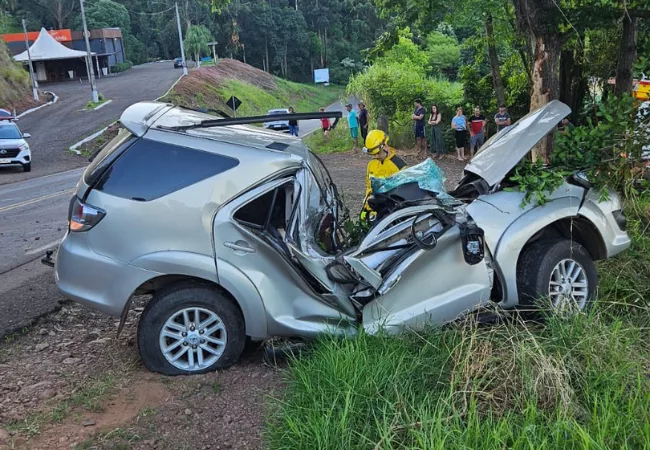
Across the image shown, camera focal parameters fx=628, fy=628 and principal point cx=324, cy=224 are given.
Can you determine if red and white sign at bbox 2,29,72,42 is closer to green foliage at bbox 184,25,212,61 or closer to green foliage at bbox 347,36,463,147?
green foliage at bbox 184,25,212,61

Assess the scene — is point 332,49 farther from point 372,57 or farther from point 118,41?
point 372,57

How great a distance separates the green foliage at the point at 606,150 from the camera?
5121 mm

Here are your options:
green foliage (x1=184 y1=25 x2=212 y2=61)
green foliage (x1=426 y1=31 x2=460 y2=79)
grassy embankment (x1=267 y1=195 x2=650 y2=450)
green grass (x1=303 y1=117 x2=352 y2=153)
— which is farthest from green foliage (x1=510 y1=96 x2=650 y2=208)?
green foliage (x1=184 y1=25 x2=212 y2=61)

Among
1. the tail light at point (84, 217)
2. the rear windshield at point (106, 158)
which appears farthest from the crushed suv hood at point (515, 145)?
the tail light at point (84, 217)

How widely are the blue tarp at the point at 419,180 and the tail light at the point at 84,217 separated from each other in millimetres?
2336

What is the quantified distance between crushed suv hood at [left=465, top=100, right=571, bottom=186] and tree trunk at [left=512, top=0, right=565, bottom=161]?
1.98m

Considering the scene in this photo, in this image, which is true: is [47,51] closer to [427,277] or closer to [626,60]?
[626,60]

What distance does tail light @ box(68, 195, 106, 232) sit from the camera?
4.50 meters

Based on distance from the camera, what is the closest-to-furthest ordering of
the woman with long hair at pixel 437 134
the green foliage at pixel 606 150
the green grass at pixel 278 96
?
the green foliage at pixel 606 150, the woman with long hair at pixel 437 134, the green grass at pixel 278 96

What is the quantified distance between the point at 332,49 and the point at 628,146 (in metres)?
80.2

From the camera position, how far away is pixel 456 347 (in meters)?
3.80

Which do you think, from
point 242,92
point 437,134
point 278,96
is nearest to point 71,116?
point 242,92

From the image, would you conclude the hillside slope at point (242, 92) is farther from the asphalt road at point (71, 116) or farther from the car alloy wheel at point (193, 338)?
the car alloy wheel at point (193, 338)

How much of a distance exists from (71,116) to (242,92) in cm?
1564
